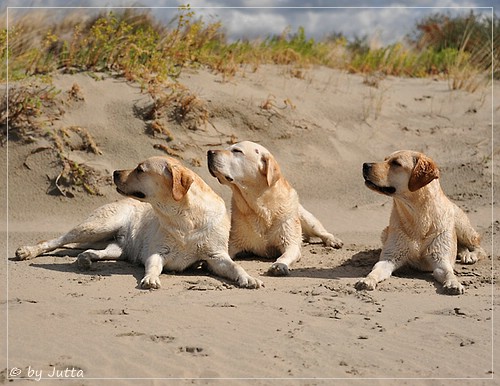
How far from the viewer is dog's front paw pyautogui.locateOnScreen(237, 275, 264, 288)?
6.81 meters

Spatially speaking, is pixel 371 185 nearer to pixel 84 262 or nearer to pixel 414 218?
pixel 414 218

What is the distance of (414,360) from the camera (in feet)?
17.0

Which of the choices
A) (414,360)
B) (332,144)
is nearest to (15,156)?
(332,144)

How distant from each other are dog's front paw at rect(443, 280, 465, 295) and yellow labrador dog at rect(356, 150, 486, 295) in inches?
3.8

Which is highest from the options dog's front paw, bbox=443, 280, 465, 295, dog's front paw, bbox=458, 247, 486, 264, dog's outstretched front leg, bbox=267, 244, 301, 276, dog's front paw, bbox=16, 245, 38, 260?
dog's front paw, bbox=443, 280, 465, 295

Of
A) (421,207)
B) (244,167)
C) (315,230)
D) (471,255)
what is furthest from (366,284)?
(315,230)

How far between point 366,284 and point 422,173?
1098 mm

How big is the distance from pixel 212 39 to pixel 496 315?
977cm

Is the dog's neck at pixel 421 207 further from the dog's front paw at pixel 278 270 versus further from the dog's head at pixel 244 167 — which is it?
the dog's head at pixel 244 167

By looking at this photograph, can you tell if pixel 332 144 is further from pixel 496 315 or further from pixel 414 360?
pixel 414 360

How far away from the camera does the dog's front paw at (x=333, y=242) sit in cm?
888

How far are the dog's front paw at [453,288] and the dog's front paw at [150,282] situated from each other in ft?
7.82

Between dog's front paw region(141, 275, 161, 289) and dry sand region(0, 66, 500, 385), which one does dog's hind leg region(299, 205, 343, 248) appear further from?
dog's front paw region(141, 275, 161, 289)

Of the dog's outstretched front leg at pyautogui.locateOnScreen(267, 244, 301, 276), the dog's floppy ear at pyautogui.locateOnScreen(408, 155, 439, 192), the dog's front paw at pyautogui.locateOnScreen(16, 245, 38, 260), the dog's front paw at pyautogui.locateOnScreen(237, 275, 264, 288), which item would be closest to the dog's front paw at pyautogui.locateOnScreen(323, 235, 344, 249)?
the dog's outstretched front leg at pyautogui.locateOnScreen(267, 244, 301, 276)
